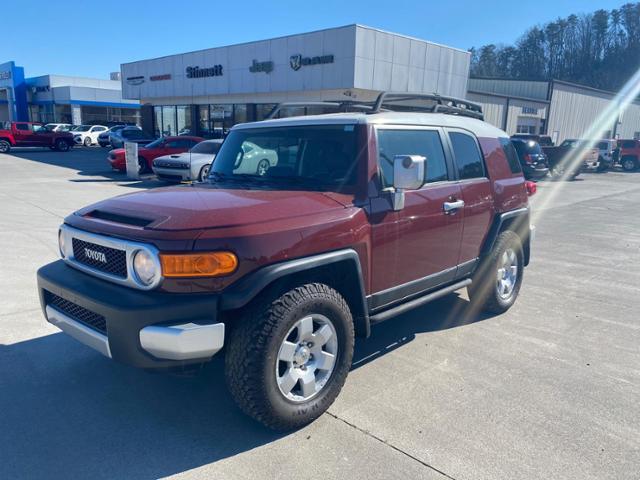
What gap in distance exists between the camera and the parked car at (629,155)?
3003cm

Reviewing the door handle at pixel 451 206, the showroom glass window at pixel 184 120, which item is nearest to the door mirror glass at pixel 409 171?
the door handle at pixel 451 206

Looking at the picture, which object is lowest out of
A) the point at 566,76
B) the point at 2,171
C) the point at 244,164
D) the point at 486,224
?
the point at 2,171

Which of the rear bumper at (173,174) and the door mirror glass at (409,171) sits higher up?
the door mirror glass at (409,171)

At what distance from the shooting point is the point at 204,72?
27.9 meters

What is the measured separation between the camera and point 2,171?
63.8ft

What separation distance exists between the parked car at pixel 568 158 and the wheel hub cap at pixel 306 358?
2335 centimetres

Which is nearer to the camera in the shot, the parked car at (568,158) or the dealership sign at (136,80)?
the parked car at (568,158)

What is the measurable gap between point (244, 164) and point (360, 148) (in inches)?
44.7

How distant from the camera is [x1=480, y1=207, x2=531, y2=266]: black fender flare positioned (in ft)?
16.1

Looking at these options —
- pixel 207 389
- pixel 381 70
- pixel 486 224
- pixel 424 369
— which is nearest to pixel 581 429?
pixel 424 369

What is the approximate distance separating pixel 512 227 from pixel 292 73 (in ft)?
63.5

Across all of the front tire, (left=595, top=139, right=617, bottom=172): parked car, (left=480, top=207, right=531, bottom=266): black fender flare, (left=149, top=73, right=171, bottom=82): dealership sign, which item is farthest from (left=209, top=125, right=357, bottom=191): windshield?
(left=149, top=73, right=171, bottom=82): dealership sign

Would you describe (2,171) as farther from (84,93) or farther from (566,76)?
(566,76)

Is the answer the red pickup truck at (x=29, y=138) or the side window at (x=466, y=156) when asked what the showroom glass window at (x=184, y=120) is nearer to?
the red pickup truck at (x=29, y=138)
